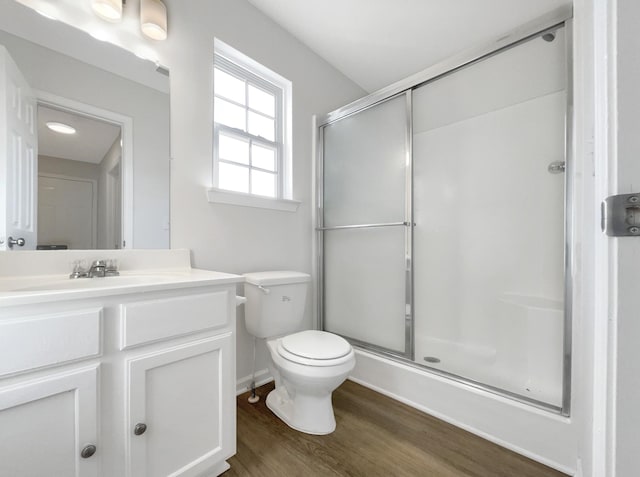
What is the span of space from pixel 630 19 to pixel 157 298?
1.22 meters

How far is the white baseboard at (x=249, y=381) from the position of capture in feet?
5.82

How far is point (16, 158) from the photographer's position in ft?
3.63

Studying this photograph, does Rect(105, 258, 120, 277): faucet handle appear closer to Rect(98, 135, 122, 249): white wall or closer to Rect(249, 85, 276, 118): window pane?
Rect(98, 135, 122, 249): white wall

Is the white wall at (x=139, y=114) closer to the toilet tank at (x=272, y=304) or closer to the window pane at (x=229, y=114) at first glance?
the window pane at (x=229, y=114)

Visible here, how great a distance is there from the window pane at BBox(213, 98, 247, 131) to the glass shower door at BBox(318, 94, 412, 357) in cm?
68

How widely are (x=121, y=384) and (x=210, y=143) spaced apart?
1304 millimetres

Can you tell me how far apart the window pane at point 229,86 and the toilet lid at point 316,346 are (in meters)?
1.63

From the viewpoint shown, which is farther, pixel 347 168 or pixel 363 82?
pixel 363 82

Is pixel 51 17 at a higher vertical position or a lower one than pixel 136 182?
higher

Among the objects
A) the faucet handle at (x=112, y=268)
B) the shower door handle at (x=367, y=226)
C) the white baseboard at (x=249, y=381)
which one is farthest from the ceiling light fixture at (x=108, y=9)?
the white baseboard at (x=249, y=381)

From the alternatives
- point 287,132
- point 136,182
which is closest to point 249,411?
point 136,182

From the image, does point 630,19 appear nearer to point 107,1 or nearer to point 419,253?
point 419,253

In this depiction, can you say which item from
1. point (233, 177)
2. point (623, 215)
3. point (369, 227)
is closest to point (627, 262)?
point (623, 215)

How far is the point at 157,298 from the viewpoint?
0.95 metres
